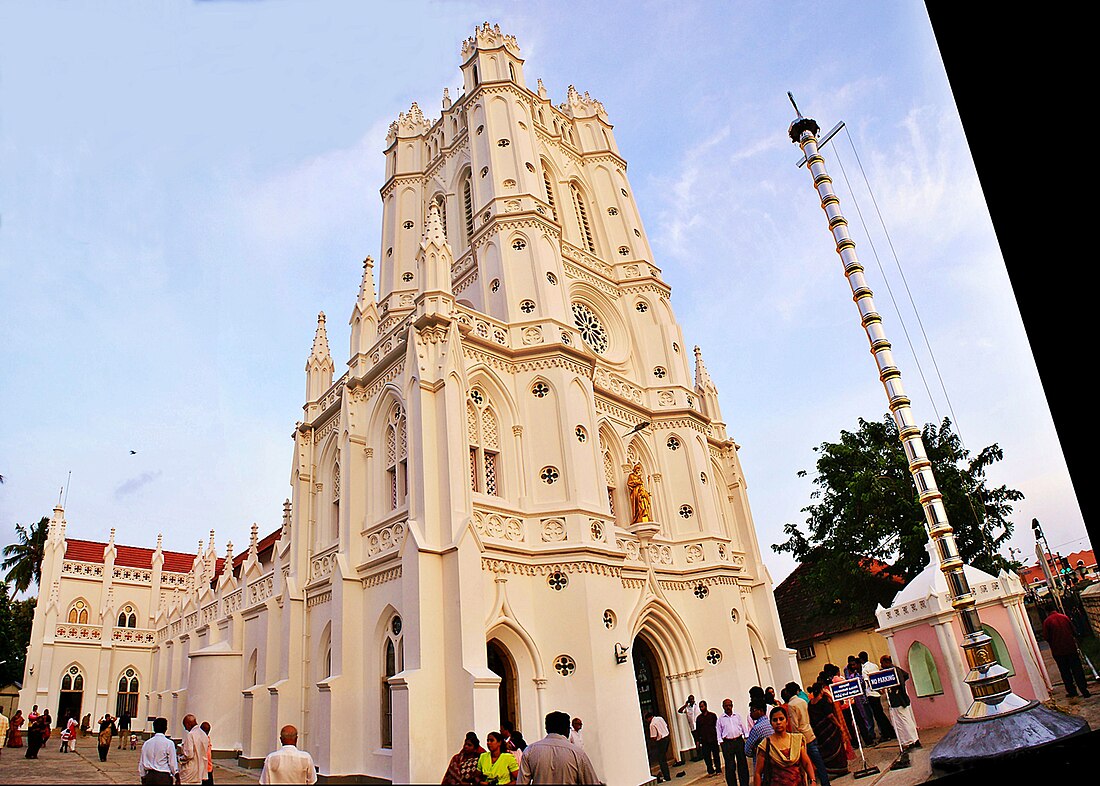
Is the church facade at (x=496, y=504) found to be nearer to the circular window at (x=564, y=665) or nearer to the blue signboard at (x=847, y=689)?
the circular window at (x=564, y=665)

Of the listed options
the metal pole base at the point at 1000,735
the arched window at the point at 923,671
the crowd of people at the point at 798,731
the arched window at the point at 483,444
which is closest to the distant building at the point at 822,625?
the arched window at the point at 923,671

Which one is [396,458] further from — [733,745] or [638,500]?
[733,745]

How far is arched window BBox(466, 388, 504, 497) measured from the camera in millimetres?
15969

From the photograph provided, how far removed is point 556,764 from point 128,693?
4067 centimetres

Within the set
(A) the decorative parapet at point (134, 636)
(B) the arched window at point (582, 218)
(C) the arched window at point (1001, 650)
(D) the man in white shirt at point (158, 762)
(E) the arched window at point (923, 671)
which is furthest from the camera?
(A) the decorative parapet at point (134, 636)

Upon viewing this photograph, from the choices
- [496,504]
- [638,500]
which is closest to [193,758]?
[496,504]

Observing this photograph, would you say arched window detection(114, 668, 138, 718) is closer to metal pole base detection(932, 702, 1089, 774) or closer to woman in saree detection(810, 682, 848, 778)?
woman in saree detection(810, 682, 848, 778)

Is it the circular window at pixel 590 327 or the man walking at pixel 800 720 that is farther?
the circular window at pixel 590 327

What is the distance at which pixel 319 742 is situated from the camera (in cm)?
1497

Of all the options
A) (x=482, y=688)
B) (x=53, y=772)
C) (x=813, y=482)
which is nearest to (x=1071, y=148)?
(x=482, y=688)

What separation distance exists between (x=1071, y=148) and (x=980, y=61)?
32.6 inches

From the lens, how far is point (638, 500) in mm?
18797

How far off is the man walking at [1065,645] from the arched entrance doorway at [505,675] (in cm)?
962

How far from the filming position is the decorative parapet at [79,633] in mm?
35125
